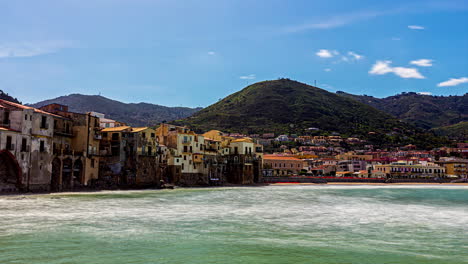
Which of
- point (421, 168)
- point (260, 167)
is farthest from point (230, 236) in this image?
point (421, 168)

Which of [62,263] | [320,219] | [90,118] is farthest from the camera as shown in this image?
[90,118]

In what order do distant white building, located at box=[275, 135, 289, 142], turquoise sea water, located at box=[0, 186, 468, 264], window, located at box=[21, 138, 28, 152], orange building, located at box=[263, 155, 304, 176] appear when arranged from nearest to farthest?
turquoise sea water, located at box=[0, 186, 468, 264], window, located at box=[21, 138, 28, 152], orange building, located at box=[263, 155, 304, 176], distant white building, located at box=[275, 135, 289, 142]

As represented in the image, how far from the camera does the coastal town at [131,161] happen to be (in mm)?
49969

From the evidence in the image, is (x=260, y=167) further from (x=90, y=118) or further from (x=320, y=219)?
(x=320, y=219)

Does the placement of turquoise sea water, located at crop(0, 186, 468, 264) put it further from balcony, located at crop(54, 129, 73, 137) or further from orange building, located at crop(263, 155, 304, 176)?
orange building, located at crop(263, 155, 304, 176)

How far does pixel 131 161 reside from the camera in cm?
6500

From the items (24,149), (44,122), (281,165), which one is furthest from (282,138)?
(24,149)

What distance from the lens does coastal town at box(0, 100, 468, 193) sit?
→ 164 feet

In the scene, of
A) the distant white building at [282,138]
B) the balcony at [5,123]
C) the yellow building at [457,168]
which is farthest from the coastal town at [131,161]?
the distant white building at [282,138]

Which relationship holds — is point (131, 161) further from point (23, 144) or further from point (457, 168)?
point (457, 168)

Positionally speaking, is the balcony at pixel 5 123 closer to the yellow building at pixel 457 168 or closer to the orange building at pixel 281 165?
the orange building at pixel 281 165

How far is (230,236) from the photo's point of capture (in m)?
22.3

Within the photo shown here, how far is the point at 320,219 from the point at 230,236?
1102 centimetres

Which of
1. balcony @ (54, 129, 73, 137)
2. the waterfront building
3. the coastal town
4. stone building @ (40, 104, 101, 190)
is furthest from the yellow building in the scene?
balcony @ (54, 129, 73, 137)
